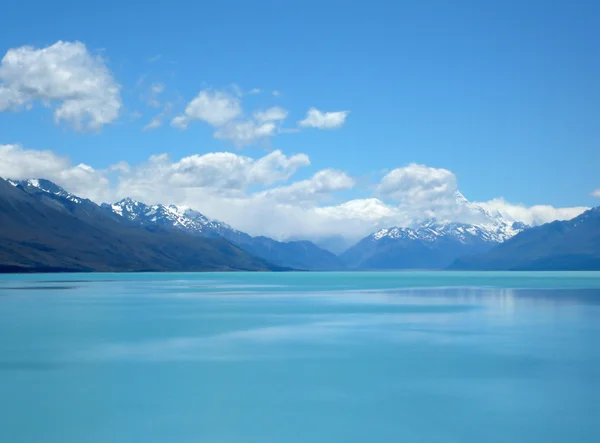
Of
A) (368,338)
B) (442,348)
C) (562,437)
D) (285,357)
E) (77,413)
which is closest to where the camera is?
(562,437)

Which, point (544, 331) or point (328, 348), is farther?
point (544, 331)

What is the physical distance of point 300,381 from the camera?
3441 cm

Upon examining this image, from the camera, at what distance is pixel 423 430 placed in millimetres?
24750

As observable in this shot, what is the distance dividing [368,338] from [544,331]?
49.2 feet

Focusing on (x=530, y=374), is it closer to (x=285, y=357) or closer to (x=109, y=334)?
(x=285, y=357)

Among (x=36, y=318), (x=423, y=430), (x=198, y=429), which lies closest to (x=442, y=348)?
(x=423, y=430)

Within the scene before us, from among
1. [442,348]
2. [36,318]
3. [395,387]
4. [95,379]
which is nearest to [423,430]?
[395,387]

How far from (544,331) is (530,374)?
20.5 m

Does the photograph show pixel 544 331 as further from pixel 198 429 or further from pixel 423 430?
pixel 198 429

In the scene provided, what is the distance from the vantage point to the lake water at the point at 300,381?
24875 mm

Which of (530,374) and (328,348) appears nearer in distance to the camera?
(530,374)

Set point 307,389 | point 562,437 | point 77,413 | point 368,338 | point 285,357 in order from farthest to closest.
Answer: point 368,338 < point 285,357 < point 307,389 < point 77,413 < point 562,437

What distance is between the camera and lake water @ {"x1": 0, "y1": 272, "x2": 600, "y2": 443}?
24875 mm

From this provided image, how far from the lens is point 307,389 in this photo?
106 ft
